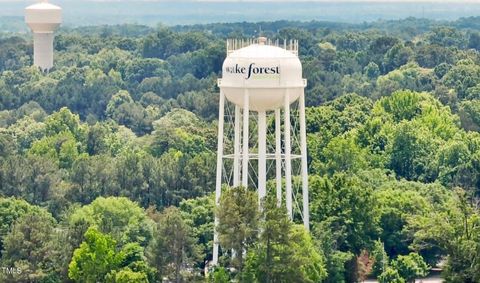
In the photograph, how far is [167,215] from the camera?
72188mm

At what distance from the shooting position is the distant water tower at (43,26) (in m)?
172

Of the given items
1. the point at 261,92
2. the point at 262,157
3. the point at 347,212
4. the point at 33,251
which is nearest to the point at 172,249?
the point at 262,157

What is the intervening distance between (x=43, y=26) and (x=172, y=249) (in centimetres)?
10515

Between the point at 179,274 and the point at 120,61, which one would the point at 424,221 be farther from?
the point at 120,61

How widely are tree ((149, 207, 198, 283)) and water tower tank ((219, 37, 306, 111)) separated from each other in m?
4.98

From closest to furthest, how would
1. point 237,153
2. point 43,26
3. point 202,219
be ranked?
point 237,153, point 202,219, point 43,26

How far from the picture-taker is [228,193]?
67625 mm

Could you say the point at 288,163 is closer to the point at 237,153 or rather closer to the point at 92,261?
the point at 237,153

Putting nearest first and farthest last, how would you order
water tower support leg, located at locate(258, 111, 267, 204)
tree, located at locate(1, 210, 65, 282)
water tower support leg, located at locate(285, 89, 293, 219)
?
tree, located at locate(1, 210, 65, 282), water tower support leg, located at locate(285, 89, 293, 219), water tower support leg, located at locate(258, 111, 267, 204)

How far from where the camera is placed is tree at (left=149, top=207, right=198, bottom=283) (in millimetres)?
70188

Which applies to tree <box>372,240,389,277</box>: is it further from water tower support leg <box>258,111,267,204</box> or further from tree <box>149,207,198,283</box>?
tree <box>149,207,198,283</box>

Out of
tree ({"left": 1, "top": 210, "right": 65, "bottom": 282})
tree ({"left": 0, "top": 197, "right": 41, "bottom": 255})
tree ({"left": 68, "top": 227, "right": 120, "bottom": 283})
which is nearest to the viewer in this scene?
tree ({"left": 68, "top": 227, "right": 120, "bottom": 283})

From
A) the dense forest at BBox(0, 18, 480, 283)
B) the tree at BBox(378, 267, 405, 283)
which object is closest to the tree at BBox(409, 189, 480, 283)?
the dense forest at BBox(0, 18, 480, 283)

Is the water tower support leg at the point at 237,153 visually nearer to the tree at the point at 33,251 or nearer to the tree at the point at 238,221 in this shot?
the tree at the point at 238,221
